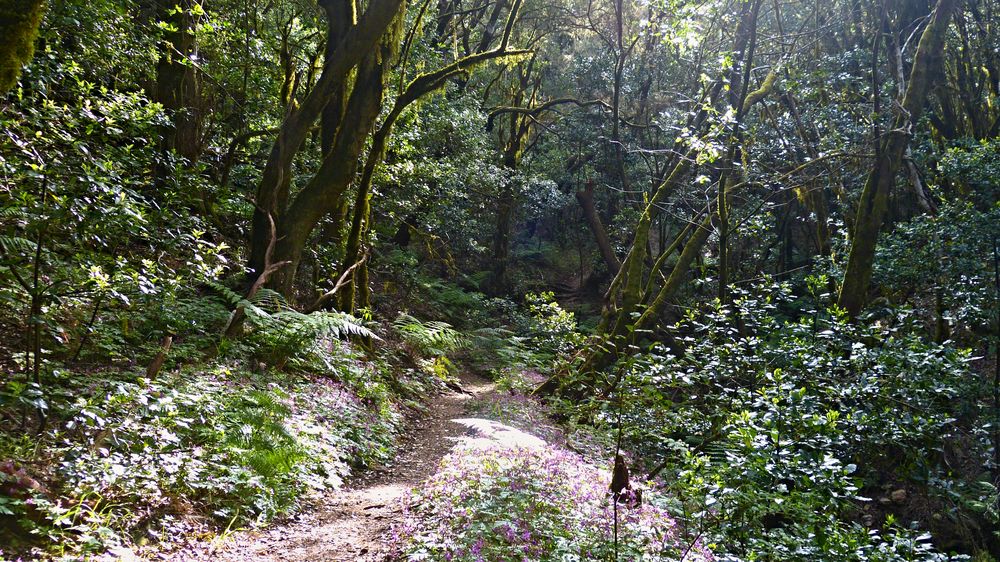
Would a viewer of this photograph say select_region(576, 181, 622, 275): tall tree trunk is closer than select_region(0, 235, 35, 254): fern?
No

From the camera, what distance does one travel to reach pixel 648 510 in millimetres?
5113

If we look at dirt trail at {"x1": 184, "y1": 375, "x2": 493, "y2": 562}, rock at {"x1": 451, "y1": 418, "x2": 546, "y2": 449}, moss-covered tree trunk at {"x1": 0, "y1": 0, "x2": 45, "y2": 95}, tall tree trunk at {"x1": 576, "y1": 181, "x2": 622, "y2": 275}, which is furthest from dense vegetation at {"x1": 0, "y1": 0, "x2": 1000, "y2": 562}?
tall tree trunk at {"x1": 576, "y1": 181, "x2": 622, "y2": 275}

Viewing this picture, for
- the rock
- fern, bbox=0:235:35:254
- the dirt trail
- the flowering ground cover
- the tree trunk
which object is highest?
the tree trunk

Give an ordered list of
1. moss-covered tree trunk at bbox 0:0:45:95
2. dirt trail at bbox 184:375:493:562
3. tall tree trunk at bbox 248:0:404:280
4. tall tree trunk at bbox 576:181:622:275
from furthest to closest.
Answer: tall tree trunk at bbox 576:181:622:275
tall tree trunk at bbox 248:0:404:280
dirt trail at bbox 184:375:493:562
moss-covered tree trunk at bbox 0:0:45:95

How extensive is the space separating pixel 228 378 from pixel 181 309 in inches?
51.9

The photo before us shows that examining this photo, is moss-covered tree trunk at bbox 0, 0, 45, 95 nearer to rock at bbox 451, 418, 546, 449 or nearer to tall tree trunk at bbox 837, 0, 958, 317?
rock at bbox 451, 418, 546, 449

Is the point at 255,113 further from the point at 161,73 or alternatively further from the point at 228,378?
the point at 228,378

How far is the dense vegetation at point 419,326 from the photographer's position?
4.18 metres

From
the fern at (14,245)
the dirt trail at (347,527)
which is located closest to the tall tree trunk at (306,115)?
the dirt trail at (347,527)

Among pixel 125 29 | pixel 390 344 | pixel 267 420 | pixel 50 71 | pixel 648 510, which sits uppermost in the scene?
pixel 125 29

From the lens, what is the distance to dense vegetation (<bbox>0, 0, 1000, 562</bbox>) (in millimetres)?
4184

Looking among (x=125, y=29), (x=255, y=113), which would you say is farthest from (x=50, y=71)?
(x=255, y=113)

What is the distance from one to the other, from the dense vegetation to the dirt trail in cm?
20

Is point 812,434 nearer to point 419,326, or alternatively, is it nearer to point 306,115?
point 419,326
